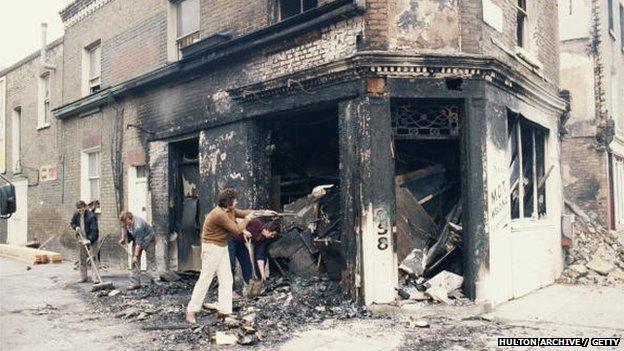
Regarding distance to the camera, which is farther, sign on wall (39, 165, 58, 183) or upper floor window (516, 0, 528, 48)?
sign on wall (39, 165, 58, 183)

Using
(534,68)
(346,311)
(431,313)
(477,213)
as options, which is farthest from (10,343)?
(534,68)

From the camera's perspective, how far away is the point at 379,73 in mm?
7504

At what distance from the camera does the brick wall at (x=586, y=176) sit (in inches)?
562

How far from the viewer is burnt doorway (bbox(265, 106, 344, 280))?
870 centimetres

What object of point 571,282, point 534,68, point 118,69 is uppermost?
point 118,69

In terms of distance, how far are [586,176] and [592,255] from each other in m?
3.35

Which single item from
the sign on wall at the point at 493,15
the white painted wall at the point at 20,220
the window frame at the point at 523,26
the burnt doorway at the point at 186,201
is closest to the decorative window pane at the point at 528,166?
the window frame at the point at 523,26

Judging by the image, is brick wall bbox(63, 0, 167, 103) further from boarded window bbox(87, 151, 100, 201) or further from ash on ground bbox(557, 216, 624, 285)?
ash on ground bbox(557, 216, 624, 285)

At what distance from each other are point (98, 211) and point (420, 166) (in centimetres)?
899

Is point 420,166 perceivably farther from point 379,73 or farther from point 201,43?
point 201,43

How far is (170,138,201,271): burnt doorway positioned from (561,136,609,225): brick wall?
9717 mm

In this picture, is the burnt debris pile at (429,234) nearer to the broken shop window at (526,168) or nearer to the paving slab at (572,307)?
the paving slab at (572,307)

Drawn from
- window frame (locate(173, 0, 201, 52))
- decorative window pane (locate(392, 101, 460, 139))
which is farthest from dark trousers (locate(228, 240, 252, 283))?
window frame (locate(173, 0, 201, 52))

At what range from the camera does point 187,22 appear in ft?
37.4
